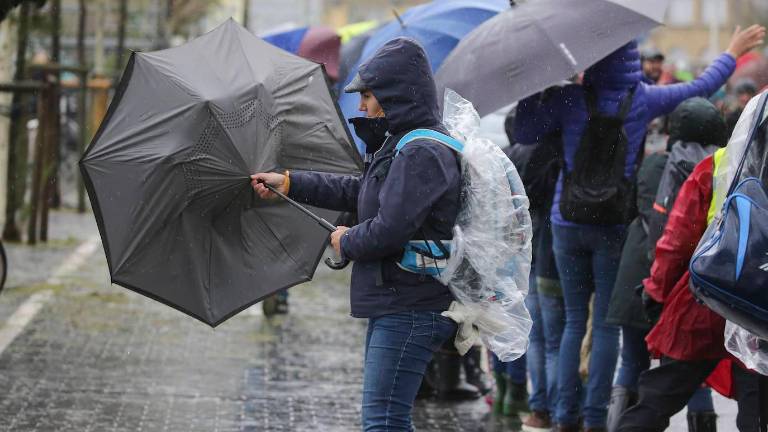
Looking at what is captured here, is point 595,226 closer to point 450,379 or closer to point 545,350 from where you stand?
point 545,350

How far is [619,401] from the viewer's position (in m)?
7.51

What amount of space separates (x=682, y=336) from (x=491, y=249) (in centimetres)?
132

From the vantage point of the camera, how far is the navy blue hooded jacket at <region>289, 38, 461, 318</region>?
210 inches

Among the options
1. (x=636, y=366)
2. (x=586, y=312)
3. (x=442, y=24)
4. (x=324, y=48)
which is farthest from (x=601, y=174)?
(x=324, y=48)

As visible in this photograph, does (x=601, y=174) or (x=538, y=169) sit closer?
(x=601, y=174)

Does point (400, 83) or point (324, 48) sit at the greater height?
point (400, 83)

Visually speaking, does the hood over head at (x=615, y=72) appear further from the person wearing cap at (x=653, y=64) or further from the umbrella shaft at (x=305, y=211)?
the person wearing cap at (x=653, y=64)

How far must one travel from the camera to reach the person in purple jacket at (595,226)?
7.62 m

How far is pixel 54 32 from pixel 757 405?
48.7 feet

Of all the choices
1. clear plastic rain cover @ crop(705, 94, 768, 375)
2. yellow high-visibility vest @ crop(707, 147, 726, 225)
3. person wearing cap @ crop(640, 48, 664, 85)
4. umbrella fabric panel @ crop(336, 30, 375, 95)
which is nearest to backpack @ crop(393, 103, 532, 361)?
clear plastic rain cover @ crop(705, 94, 768, 375)

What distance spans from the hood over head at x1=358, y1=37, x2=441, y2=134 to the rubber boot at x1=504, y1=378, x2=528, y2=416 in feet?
11.4

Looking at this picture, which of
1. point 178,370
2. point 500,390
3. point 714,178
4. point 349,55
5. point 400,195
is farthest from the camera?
point 349,55

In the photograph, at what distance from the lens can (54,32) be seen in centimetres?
1962

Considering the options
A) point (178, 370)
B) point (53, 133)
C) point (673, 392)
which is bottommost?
point (53, 133)
